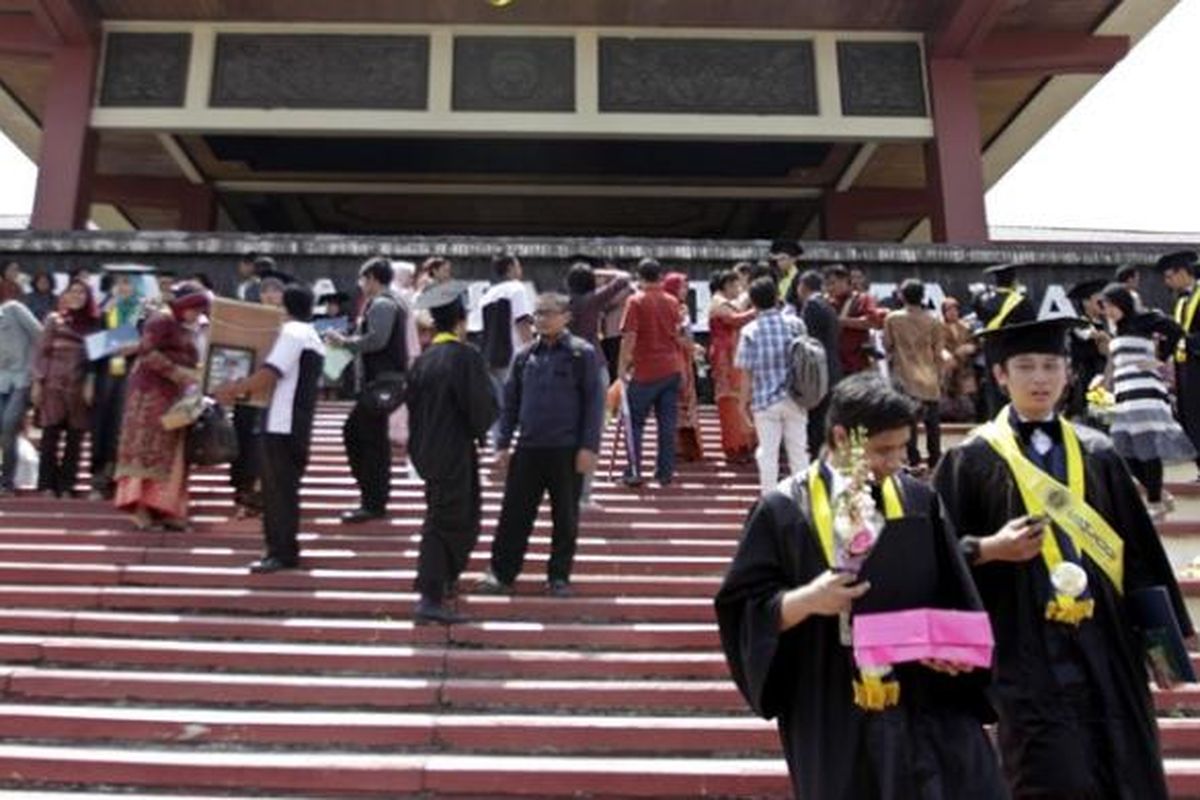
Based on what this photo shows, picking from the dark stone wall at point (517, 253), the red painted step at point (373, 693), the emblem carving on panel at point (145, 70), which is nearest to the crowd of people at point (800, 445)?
the dark stone wall at point (517, 253)

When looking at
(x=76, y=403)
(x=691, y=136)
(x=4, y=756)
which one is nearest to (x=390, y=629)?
(x=4, y=756)

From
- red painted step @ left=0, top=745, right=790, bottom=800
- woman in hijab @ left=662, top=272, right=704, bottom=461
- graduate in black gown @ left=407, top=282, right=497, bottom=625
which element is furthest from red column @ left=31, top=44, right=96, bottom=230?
red painted step @ left=0, top=745, right=790, bottom=800

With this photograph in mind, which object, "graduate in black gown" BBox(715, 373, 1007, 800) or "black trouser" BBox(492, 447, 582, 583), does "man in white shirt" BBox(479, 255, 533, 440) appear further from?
"graduate in black gown" BBox(715, 373, 1007, 800)

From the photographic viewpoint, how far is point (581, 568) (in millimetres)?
5582

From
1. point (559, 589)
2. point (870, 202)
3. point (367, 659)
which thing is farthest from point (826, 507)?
point (870, 202)

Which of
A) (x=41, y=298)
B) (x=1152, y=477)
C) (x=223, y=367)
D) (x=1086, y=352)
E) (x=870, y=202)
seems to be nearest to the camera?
(x=223, y=367)

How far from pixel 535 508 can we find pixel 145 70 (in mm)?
11163

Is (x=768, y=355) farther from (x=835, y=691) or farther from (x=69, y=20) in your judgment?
(x=69, y=20)

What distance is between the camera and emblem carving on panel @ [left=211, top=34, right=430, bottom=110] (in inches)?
532

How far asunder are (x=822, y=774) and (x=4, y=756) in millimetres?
3092

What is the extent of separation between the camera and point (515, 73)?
13656 millimetres

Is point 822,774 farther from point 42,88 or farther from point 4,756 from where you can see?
point 42,88

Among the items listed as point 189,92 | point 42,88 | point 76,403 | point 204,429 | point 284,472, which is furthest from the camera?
point 42,88

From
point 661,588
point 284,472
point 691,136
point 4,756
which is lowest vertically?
point 4,756
